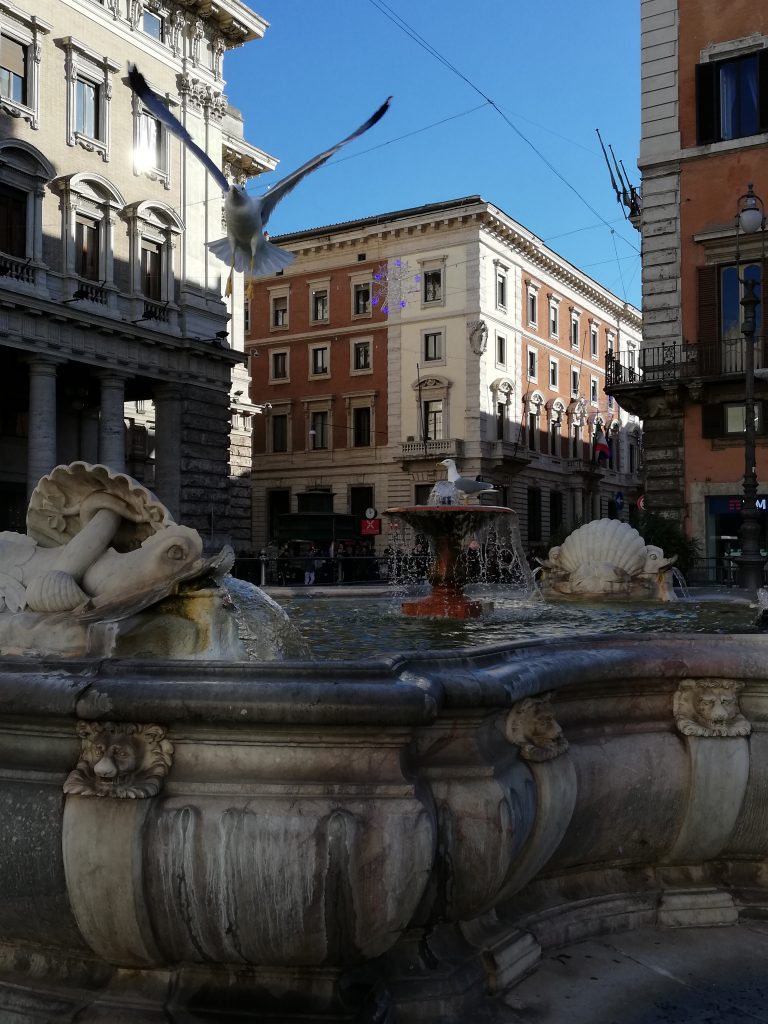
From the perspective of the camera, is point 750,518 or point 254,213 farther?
point 750,518

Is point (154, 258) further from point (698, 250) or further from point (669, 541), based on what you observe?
point (669, 541)

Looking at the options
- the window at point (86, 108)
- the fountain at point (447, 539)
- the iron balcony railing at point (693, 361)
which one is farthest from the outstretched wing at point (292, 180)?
the window at point (86, 108)

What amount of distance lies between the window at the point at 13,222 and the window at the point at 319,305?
21654 millimetres

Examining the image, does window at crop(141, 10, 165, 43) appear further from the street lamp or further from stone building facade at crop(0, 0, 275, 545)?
the street lamp

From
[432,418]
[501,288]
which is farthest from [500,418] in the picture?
[501,288]

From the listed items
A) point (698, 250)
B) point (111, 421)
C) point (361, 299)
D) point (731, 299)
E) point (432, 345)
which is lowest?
point (111, 421)

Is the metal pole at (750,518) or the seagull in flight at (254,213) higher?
the seagull in flight at (254,213)

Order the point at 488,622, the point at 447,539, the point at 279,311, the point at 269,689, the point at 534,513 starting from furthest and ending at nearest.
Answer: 1. the point at 279,311
2. the point at 534,513
3. the point at 447,539
4. the point at 488,622
5. the point at 269,689

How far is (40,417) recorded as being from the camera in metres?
23.1

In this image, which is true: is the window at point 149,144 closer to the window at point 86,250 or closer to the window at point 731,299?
the window at point 86,250

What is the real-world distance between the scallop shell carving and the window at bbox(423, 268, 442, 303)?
116 feet

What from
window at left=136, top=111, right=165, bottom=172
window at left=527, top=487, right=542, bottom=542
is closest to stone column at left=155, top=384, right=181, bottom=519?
window at left=136, top=111, right=165, bottom=172

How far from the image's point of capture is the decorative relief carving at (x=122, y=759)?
225cm

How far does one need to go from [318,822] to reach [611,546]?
5.63 m
